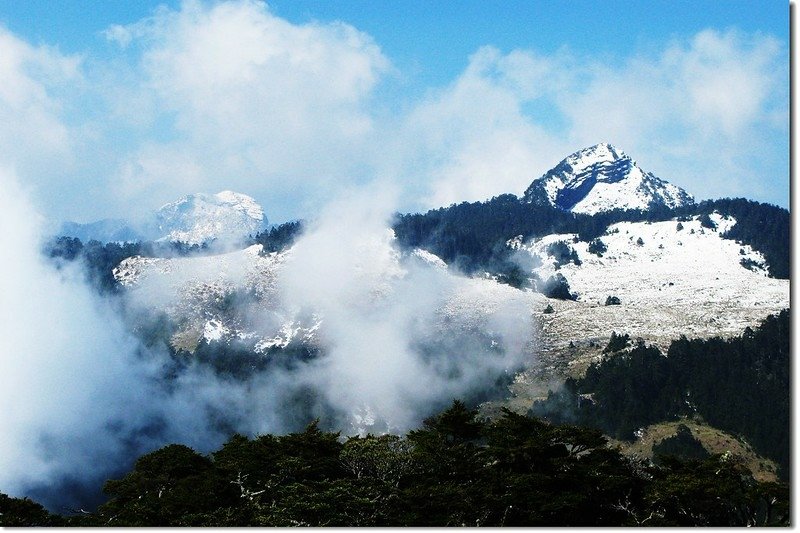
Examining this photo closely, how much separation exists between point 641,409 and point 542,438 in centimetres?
14221

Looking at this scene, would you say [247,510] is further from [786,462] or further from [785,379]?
[785,379]

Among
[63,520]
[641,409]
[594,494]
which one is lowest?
[63,520]

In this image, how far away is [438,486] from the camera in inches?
2212

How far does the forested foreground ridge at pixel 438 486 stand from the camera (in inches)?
2141

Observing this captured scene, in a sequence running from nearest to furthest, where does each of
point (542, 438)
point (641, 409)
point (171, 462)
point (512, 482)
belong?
point (512, 482)
point (542, 438)
point (171, 462)
point (641, 409)

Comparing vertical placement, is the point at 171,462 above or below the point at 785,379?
below

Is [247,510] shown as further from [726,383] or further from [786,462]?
[726,383]

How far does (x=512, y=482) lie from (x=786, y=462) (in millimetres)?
130991

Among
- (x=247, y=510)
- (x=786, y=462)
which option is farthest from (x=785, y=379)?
(x=247, y=510)

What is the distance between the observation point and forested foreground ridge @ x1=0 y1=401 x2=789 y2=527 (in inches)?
2141

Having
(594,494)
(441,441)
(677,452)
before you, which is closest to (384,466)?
(441,441)

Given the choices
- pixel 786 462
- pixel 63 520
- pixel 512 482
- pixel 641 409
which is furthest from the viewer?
pixel 641 409

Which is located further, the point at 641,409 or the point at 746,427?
the point at 641,409

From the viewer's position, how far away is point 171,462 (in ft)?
236
